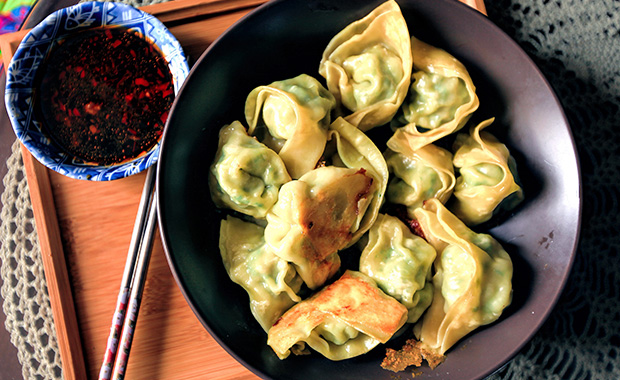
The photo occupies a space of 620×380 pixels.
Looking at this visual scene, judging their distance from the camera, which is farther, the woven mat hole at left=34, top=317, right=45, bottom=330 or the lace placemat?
the woven mat hole at left=34, top=317, right=45, bottom=330

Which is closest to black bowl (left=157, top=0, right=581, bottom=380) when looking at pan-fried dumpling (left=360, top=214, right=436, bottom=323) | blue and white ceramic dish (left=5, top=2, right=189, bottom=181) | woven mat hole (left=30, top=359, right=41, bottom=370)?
pan-fried dumpling (left=360, top=214, right=436, bottom=323)

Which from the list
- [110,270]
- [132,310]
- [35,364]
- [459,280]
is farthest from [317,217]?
[35,364]

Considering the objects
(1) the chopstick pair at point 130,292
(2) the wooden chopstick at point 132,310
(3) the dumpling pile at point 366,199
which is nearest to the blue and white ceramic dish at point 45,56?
(1) the chopstick pair at point 130,292

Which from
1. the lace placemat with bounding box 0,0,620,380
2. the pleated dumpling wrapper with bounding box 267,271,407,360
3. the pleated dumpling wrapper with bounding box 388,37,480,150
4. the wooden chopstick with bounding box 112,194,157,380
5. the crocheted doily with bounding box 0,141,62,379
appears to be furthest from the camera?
the crocheted doily with bounding box 0,141,62,379

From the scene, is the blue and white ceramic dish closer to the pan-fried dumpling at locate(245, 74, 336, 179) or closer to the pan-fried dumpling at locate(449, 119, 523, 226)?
the pan-fried dumpling at locate(245, 74, 336, 179)

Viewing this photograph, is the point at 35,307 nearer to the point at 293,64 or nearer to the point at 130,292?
the point at 130,292

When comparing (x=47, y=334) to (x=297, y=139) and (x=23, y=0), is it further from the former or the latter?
(x=23, y=0)

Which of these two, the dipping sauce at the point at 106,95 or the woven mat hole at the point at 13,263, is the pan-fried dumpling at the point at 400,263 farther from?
the woven mat hole at the point at 13,263
